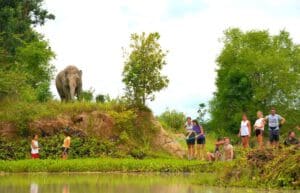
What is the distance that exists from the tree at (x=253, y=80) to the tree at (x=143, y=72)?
35486 mm

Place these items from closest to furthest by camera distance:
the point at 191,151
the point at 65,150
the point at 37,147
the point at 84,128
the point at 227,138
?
1. the point at 227,138
2. the point at 37,147
3. the point at 65,150
4. the point at 191,151
5. the point at 84,128

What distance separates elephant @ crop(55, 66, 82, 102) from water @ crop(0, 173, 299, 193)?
13891 mm

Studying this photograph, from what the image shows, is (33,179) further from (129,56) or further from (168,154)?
(129,56)

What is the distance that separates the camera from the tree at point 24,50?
42550 millimetres

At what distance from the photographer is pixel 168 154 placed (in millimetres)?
36969

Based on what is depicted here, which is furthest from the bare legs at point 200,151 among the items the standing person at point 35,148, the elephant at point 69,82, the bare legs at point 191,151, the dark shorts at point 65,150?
the elephant at point 69,82

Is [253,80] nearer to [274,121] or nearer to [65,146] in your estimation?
[65,146]

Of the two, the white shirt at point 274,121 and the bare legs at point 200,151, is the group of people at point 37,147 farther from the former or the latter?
the white shirt at point 274,121

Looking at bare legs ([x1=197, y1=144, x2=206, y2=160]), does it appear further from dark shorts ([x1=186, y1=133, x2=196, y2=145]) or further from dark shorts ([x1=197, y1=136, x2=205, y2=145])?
dark shorts ([x1=186, y1=133, x2=196, y2=145])

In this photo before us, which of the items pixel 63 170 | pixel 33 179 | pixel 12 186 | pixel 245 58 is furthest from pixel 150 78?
pixel 245 58

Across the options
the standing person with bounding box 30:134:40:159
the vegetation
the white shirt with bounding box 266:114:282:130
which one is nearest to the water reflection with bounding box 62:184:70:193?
the white shirt with bounding box 266:114:282:130

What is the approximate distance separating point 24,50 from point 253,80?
2869cm

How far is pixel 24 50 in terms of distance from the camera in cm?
5572

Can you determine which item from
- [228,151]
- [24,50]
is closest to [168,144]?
[228,151]
